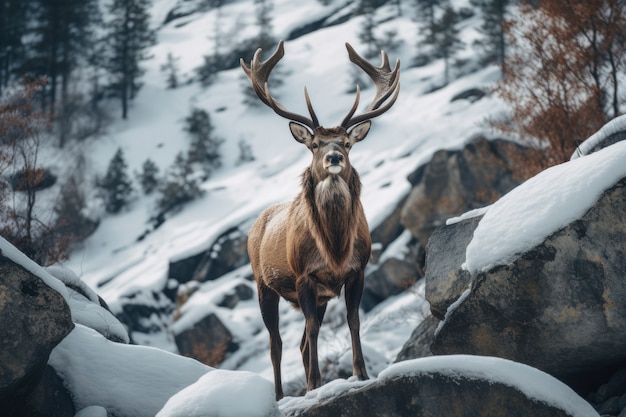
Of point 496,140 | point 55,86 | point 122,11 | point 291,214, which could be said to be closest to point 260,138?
point 55,86

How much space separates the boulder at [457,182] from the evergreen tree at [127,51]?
35.0m

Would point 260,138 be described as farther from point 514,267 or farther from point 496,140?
point 514,267

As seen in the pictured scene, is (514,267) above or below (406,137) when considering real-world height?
above

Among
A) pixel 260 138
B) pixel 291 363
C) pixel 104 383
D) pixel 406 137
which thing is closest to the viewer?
pixel 104 383

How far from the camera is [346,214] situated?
21.1 ft

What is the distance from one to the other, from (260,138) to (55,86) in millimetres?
17502

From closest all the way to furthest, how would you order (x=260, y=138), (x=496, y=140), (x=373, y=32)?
(x=496, y=140), (x=260, y=138), (x=373, y=32)

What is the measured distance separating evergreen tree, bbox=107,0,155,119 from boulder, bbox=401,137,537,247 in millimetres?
35012

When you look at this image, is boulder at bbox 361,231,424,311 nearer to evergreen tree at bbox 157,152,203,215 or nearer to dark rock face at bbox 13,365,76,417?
dark rock face at bbox 13,365,76,417

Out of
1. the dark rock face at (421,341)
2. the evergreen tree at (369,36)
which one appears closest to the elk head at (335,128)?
the dark rock face at (421,341)

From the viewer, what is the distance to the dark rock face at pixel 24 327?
16.2ft

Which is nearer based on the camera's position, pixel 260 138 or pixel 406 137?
pixel 406 137

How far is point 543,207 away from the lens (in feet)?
18.1

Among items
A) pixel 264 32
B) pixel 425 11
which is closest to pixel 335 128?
pixel 425 11
